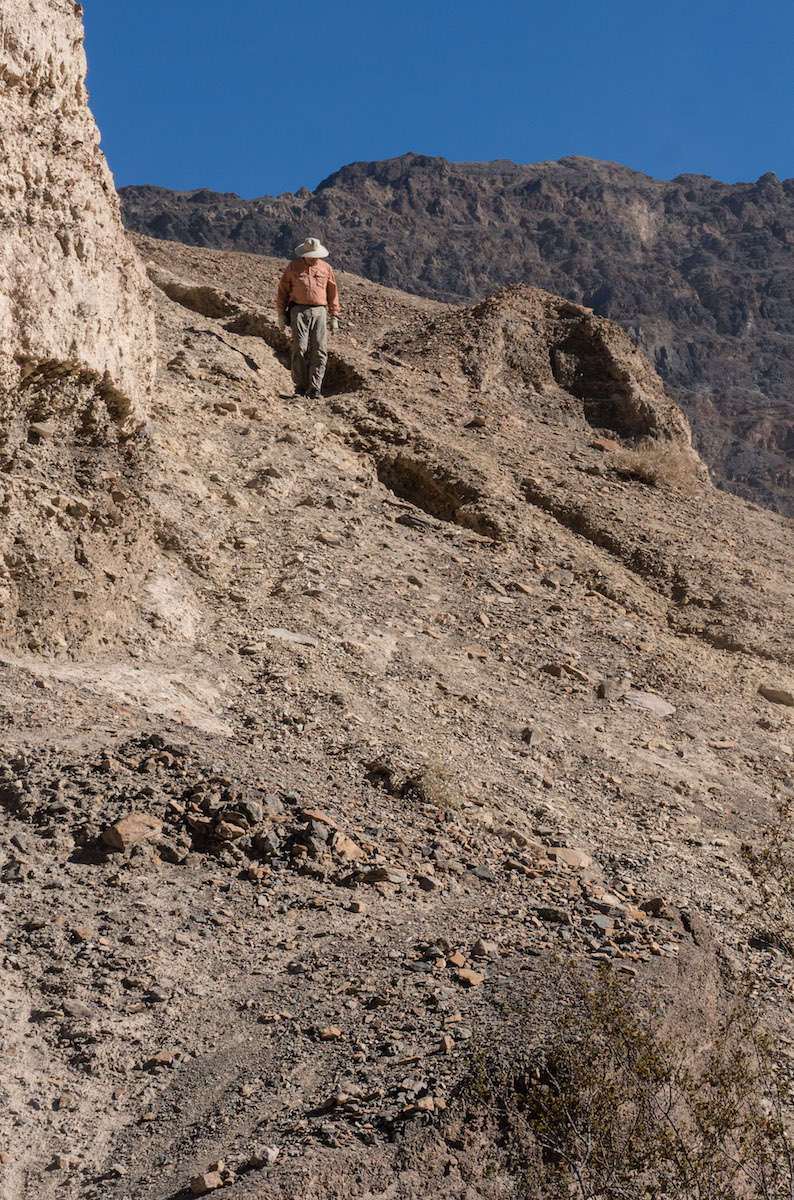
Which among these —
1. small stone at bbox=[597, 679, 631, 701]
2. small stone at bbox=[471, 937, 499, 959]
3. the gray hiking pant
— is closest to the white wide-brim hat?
the gray hiking pant

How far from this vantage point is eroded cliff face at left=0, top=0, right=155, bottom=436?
16.1ft

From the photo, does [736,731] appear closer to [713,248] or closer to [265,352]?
[265,352]

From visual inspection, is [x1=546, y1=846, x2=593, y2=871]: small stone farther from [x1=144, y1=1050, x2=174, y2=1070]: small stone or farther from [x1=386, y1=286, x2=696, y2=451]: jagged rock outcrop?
[x1=386, y1=286, x2=696, y2=451]: jagged rock outcrop

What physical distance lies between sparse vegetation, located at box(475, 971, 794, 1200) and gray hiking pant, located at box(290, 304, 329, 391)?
6.55 meters

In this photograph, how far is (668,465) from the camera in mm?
9719

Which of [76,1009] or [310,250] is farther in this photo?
[310,250]

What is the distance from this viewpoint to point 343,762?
5.01 m

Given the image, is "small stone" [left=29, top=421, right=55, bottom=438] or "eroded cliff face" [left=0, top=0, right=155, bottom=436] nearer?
"eroded cliff face" [left=0, top=0, right=155, bottom=436]

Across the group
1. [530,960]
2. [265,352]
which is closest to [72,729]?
[530,960]

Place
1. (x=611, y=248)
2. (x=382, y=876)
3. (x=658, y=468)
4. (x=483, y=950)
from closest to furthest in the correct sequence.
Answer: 1. (x=483, y=950)
2. (x=382, y=876)
3. (x=658, y=468)
4. (x=611, y=248)

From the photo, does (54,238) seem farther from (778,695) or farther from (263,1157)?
(778,695)

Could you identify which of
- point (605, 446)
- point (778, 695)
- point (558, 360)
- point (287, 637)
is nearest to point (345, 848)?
point (287, 637)

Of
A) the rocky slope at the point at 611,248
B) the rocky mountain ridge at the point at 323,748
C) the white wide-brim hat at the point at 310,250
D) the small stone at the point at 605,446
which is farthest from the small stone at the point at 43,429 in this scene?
the rocky slope at the point at 611,248

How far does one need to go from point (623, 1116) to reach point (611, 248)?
169ft
